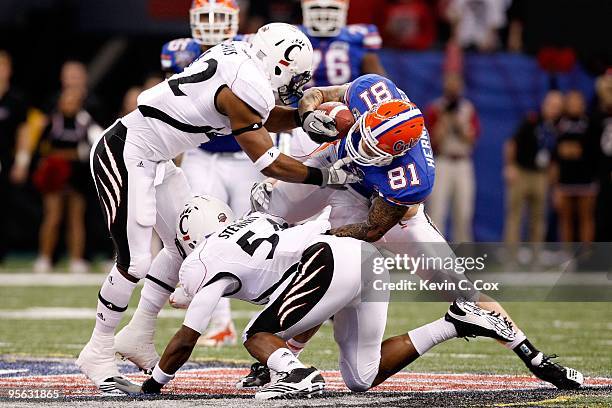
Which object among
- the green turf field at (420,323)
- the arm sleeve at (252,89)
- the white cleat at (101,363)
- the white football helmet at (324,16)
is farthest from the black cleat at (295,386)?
the white football helmet at (324,16)

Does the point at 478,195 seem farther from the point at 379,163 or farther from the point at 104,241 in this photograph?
the point at 379,163

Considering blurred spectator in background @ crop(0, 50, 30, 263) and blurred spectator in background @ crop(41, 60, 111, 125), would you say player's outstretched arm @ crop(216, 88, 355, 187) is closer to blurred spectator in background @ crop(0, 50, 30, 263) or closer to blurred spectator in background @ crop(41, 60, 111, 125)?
blurred spectator in background @ crop(41, 60, 111, 125)

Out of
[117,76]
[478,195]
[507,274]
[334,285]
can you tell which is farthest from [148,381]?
[117,76]

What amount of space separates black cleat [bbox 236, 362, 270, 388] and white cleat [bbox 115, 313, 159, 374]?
1.53ft

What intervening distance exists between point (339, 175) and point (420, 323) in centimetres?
286

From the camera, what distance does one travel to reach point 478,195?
13.5 m

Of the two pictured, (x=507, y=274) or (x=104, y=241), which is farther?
(x=104, y=241)

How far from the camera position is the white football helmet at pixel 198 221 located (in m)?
5.45

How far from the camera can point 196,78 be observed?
5.55 metres

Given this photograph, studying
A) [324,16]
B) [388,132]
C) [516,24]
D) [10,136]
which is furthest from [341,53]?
[516,24]

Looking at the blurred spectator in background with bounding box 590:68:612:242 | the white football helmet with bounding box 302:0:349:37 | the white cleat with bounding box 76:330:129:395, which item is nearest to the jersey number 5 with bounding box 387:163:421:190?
the white cleat with bounding box 76:330:129:395

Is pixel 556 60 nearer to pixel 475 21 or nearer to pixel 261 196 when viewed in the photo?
pixel 475 21

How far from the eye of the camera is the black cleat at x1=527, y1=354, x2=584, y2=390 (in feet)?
17.5

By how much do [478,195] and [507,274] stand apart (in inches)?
76.2
